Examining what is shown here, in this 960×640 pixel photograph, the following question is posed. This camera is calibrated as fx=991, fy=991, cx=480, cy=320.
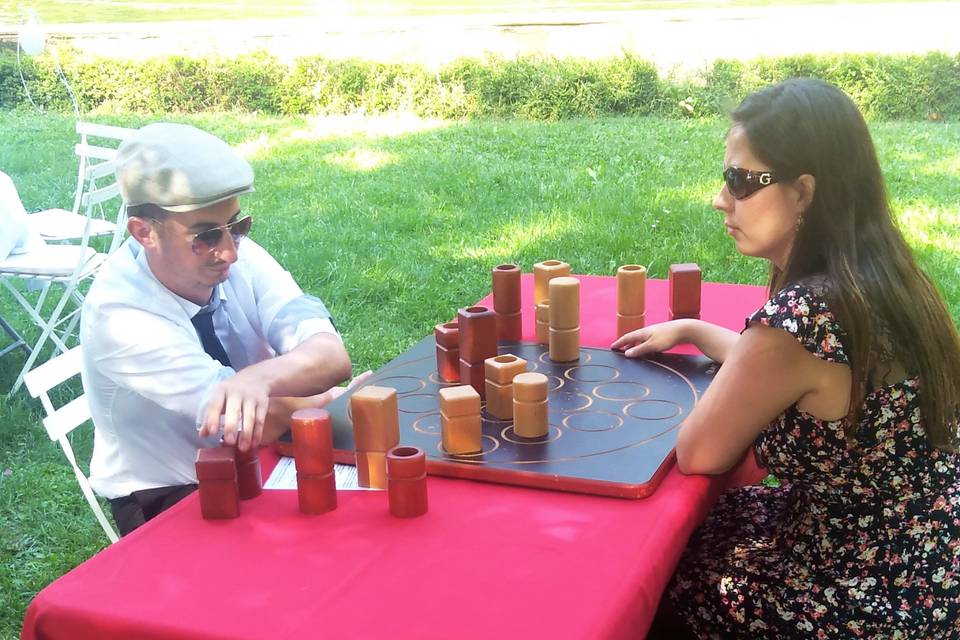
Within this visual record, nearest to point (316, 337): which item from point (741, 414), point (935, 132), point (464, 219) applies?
point (741, 414)

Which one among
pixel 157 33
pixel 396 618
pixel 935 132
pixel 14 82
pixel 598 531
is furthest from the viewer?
pixel 157 33

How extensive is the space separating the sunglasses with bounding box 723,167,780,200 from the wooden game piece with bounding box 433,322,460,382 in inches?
27.8

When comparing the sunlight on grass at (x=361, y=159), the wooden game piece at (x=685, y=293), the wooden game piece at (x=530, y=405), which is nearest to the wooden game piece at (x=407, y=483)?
the wooden game piece at (x=530, y=405)

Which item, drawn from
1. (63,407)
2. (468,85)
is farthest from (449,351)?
(468,85)

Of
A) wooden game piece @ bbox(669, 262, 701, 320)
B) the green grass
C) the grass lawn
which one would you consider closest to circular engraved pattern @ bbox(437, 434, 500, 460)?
wooden game piece @ bbox(669, 262, 701, 320)

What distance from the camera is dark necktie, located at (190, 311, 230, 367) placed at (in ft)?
7.80

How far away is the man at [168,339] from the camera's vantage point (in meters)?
2.17

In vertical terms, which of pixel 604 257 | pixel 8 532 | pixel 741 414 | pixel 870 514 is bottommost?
pixel 8 532

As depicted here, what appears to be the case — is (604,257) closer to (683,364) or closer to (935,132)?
(683,364)

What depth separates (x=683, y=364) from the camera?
95.7 inches

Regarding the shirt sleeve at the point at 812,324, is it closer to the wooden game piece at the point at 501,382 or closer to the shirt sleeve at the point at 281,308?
the wooden game piece at the point at 501,382

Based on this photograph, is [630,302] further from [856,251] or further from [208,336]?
[208,336]

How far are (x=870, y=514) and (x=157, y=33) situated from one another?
16834mm

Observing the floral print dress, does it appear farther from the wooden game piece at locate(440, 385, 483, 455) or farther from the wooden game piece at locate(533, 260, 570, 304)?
the wooden game piece at locate(533, 260, 570, 304)
